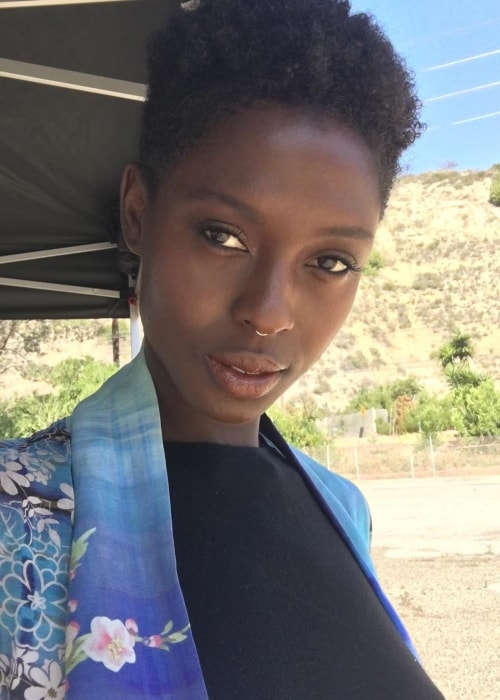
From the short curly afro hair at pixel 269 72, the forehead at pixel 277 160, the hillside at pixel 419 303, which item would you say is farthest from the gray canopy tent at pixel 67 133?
the hillside at pixel 419 303

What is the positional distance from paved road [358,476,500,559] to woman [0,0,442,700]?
25.9 ft

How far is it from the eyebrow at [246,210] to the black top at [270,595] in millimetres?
305

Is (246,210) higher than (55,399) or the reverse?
the reverse

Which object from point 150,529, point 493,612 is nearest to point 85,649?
point 150,529

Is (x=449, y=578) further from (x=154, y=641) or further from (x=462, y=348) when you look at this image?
(x=462, y=348)

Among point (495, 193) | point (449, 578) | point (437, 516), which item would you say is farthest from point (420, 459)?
point (495, 193)

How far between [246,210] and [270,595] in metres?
0.42

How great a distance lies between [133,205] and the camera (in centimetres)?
88

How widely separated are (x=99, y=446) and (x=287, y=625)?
0.27 metres

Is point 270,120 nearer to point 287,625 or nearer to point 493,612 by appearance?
point 287,625

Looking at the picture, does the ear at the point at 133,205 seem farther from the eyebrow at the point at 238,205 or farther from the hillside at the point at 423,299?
the hillside at the point at 423,299

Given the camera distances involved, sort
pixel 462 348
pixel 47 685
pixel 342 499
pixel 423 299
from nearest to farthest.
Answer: pixel 47 685
pixel 342 499
pixel 462 348
pixel 423 299

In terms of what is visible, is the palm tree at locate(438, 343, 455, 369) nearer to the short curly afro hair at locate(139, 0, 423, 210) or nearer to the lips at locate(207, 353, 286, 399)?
the short curly afro hair at locate(139, 0, 423, 210)

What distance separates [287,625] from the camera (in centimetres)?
72
